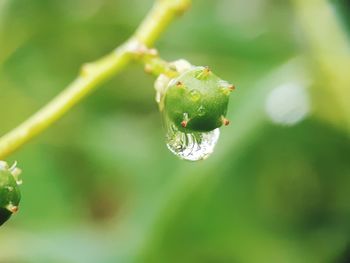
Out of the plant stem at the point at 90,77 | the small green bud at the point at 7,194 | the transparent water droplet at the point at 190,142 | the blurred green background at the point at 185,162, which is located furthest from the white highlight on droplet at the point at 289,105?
the small green bud at the point at 7,194

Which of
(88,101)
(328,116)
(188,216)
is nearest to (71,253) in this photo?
(188,216)

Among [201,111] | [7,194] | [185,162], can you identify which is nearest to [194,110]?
[201,111]

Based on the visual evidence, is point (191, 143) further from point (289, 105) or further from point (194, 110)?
point (289, 105)

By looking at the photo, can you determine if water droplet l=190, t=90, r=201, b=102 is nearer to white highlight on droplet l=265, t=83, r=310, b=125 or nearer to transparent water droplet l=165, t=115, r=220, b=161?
transparent water droplet l=165, t=115, r=220, b=161

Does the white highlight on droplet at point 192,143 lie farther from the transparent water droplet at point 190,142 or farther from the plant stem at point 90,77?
the plant stem at point 90,77

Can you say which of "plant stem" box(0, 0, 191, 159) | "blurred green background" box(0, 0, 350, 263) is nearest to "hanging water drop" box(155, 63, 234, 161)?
"plant stem" box(0, 0, 191, 159)

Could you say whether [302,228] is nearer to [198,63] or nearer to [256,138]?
[256,138]
